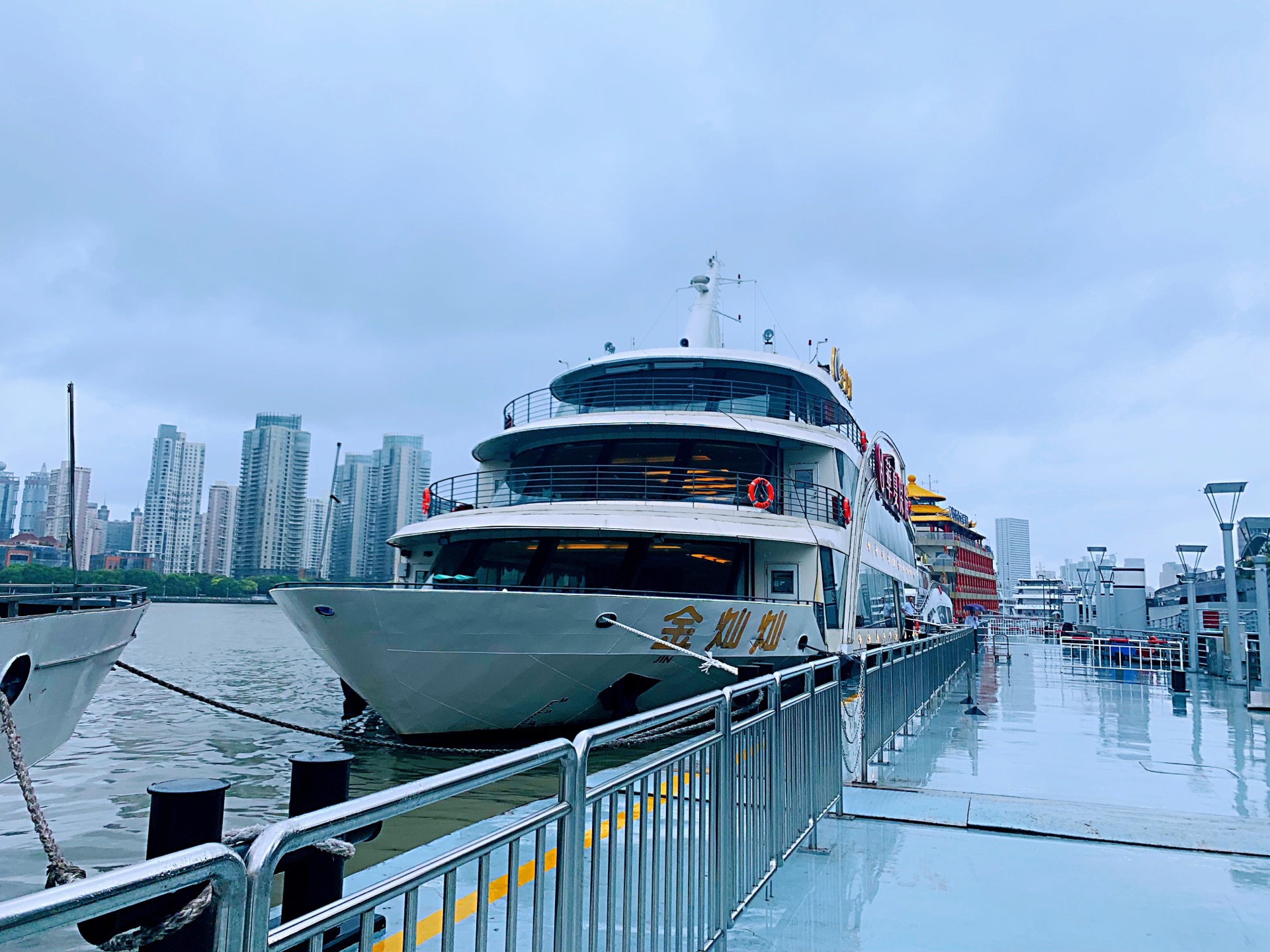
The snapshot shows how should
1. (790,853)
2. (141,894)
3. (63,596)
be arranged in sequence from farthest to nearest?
(63,596)
(790,853)
(141,894)

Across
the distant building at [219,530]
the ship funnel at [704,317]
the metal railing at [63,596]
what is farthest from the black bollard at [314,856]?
the distant building at [219,530]

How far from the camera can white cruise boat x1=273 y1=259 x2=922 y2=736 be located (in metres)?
11.3

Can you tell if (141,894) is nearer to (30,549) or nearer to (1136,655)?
(1136,655)

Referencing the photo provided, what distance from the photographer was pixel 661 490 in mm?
15773

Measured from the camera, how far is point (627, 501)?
49.5ft

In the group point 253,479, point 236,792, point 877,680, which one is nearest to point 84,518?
point 236,792

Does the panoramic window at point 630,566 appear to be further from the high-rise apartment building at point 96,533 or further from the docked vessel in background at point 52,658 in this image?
the high-rise apartment building at point 96,533

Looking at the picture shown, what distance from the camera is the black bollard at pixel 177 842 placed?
1540 millimetres

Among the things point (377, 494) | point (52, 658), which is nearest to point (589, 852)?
point (52, 658)

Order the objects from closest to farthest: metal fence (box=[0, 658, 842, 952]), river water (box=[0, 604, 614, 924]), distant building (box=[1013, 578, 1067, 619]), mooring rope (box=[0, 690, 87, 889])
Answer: metal fence (box=[0, 658, 842, 952]) < mooring rope (box=[0, 690, 87, 889]) < river water (box=[0, 604, 614, 924]) < distant building (box=[1013, 578, 1067, 619])

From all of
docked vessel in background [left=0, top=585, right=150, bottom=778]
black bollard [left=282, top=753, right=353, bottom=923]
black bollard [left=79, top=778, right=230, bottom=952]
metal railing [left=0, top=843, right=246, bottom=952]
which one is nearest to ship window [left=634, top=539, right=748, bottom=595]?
docked vessel in background [left=0, top=585, right=150, bottom=778]

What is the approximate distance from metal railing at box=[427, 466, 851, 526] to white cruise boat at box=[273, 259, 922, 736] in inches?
2.5

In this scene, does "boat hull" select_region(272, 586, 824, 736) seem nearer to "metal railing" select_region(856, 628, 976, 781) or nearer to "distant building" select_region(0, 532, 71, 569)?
"metal railing" select_region(856, 628, 976, 781)

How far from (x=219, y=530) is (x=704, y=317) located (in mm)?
91815
